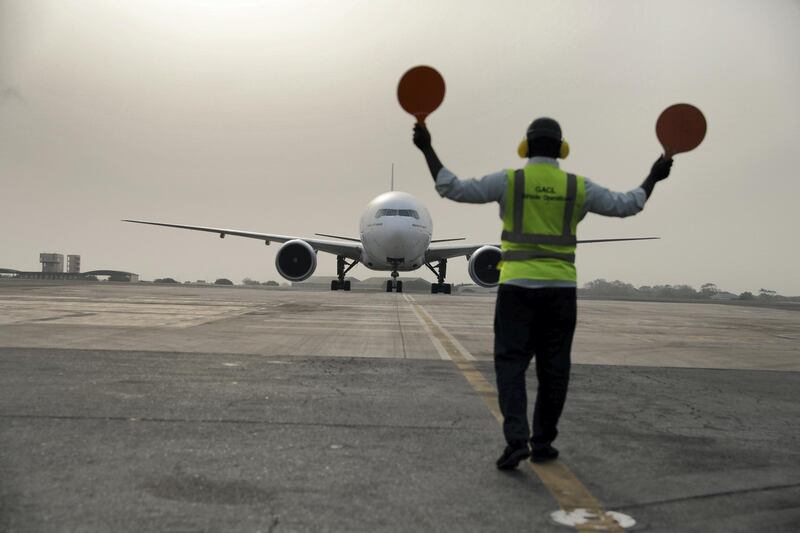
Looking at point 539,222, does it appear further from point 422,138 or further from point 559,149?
point 422,138

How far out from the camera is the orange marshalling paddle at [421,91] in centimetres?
422

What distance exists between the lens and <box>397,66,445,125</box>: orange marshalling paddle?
4.22 meters

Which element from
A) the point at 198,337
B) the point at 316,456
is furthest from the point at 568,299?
the point at 198,337

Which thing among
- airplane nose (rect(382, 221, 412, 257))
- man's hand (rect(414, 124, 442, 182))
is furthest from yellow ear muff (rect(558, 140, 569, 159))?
airplane nose (rect(382, 221, 412, 257))

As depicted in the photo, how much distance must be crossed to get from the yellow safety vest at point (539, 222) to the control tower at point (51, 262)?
203 ft

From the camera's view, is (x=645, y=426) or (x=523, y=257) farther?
(x=645, y=426)

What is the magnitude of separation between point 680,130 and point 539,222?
50.3 inches

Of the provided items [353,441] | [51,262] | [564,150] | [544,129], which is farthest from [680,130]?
[51,262]

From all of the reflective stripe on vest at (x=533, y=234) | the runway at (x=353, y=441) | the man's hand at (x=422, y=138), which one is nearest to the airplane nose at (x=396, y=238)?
the runway at (x=353, y=441)

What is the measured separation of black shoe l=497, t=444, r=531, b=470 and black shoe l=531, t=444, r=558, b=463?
206 millimetres

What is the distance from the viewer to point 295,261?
29.3 m

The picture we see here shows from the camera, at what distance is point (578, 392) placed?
18.6 feet

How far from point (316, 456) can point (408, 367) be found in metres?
3.30

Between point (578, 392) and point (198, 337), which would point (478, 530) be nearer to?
point (578, 392)
